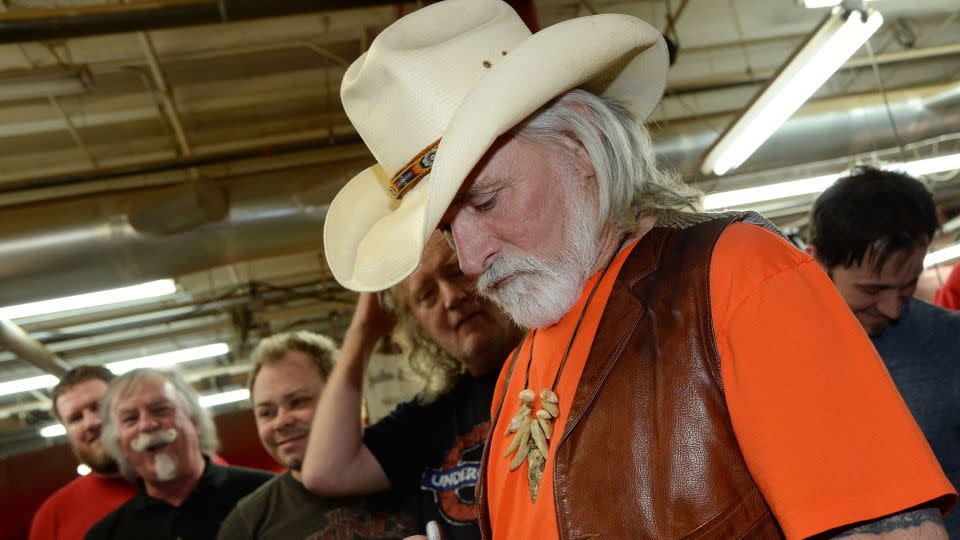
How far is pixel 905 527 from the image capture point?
1021 mm

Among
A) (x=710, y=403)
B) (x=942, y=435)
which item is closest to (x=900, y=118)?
(x=942, y=435)

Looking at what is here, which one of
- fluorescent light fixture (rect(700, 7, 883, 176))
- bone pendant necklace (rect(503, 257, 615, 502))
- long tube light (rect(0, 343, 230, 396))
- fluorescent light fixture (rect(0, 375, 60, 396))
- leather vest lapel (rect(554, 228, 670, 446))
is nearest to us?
leather vest lapel (rect(554, 228, 670, 446))

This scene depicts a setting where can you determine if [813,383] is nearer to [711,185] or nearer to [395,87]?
[395,87]

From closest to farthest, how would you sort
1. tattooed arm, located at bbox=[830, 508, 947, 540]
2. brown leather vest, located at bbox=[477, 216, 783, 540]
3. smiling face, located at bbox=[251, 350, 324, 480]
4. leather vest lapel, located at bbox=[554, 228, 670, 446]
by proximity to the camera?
1. tattooed arm, located at bbox=[830, 508, 947, 540]
2. brown leather vest, located at bbox=[477, 216, 783, 540]
3. leather vest lapel, located at bbox=[554, 228, 670, 446]
4. smiling face, located at bbox=[251, 350, 324, 480]

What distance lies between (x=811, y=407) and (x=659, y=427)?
21cm

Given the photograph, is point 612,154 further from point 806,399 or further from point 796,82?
point 796,82

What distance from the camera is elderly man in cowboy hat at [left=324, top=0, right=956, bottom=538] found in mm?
1051

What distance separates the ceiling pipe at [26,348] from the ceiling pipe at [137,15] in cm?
561

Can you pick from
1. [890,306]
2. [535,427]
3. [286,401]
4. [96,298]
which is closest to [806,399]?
[535,427]

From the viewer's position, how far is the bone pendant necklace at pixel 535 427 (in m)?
1.37

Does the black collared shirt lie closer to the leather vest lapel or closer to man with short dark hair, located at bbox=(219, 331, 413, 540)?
man with short dark hair, located at bbox=(219, 331, 413, 540)

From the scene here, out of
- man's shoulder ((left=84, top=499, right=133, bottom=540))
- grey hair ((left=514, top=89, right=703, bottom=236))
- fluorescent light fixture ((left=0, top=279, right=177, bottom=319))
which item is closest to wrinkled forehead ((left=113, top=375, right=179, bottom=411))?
man's shoulder ((left=84, top=499, right=133, bottom=540))

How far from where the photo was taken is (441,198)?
1.41m

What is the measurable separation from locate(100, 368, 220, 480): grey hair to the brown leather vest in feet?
10.00
